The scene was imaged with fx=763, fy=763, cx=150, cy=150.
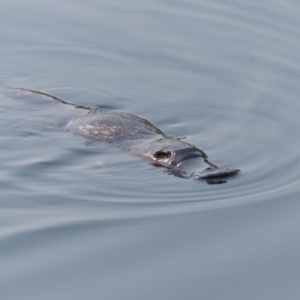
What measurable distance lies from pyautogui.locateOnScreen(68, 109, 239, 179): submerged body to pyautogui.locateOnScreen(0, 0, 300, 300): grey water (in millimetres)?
115

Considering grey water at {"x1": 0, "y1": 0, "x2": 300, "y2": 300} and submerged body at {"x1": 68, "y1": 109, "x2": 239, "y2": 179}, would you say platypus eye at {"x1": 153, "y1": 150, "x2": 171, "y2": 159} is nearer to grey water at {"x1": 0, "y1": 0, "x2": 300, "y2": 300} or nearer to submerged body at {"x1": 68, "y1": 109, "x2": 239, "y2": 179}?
submerged body at {"x1": 68, "y1": 109, "x2": 239, "y2": 179}

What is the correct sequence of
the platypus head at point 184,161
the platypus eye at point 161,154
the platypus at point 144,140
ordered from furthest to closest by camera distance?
the platypus eye at point 161,154 → the platypus at point 144,140 → the platypus head at point 184,161

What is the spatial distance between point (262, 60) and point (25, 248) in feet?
17.6

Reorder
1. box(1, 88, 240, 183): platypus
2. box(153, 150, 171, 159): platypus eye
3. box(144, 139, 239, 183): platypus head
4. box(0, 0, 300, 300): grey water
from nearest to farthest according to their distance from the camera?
box(0, 0, 300, 300): grey water
box(144, 139, 239, 183): platypus head
box(1, 88, 240, 183): platypus
box(153, 150, 171, 159): platypus eye

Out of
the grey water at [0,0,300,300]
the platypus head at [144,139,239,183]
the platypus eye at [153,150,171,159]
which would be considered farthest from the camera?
the platypus eye at [153,150,171,159]

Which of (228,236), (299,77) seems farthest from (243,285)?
(299,77)

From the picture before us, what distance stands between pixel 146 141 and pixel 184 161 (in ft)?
2.07

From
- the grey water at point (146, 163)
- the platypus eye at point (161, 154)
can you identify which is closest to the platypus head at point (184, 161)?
the platypus eye at point (161, 154)

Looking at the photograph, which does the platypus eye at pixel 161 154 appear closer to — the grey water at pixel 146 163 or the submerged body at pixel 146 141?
the submerged body at pixel 146 141

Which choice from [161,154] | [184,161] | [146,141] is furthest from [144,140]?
[184,161]

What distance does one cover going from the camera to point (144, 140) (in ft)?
24.4

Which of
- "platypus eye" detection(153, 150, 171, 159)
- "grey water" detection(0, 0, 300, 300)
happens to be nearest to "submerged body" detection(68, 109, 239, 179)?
"platypus eye" detection(153, 150, 171, 159)

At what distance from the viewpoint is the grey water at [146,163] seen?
501 cm

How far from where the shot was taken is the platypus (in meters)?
6.77
